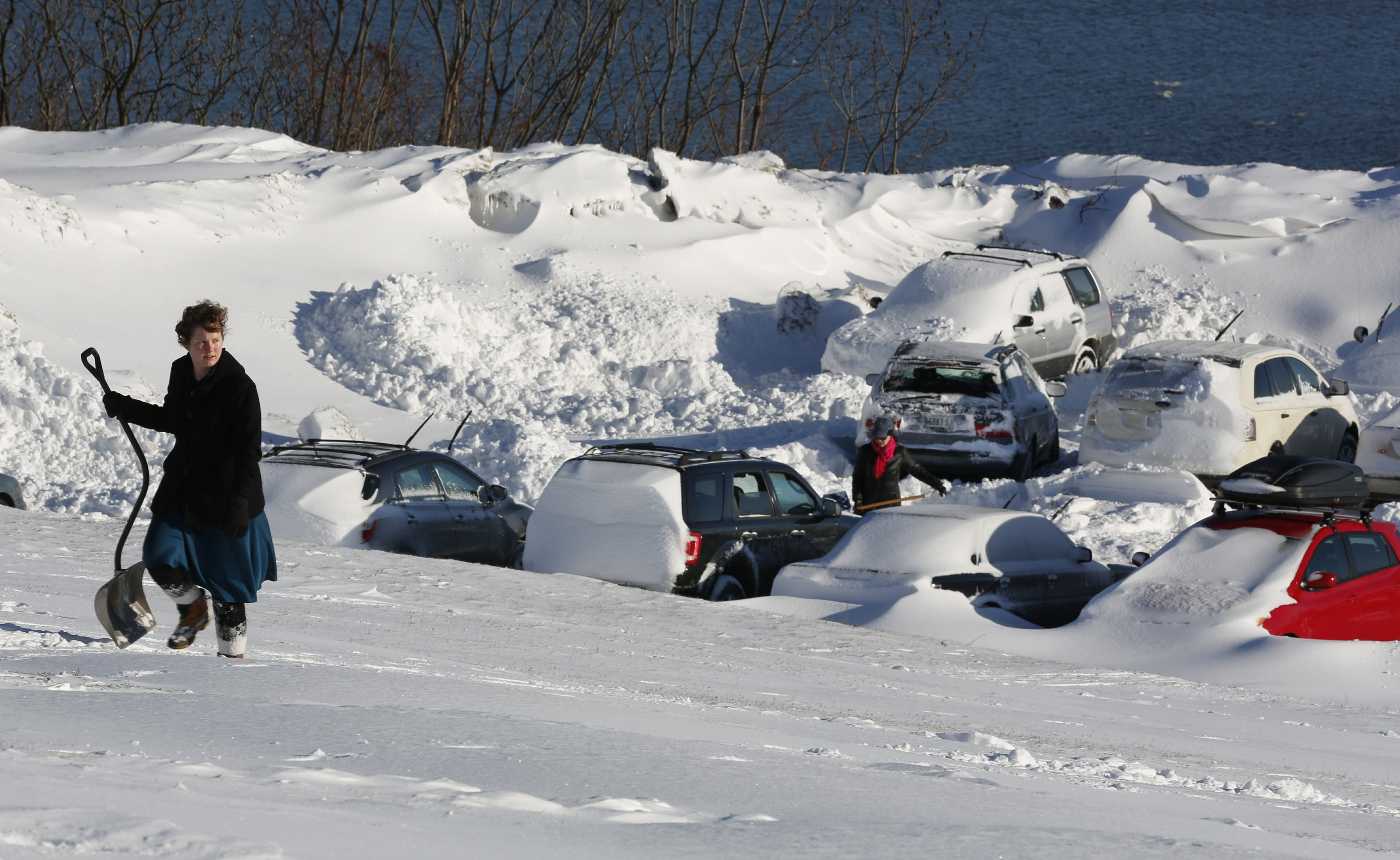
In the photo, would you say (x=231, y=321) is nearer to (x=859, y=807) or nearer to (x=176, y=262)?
(x=176, y=262)

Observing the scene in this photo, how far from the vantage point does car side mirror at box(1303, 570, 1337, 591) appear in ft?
31.8

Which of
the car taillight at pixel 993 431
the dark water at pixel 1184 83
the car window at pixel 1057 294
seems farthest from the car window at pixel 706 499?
the dark water at pixel 1184 83

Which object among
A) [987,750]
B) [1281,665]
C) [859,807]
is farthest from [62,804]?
[1281,665]

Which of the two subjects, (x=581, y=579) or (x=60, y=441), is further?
(x=60, y=441)

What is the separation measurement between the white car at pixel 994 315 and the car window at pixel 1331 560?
1000 centimetres

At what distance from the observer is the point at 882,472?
13758 mm

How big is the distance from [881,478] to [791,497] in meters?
1.63

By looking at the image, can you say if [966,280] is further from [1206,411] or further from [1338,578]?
[1338,578]

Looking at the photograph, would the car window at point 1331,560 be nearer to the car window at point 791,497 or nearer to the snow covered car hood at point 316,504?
the car window at point 791,497

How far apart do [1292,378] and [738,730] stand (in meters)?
12.0

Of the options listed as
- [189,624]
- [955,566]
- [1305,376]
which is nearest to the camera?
[189,624]

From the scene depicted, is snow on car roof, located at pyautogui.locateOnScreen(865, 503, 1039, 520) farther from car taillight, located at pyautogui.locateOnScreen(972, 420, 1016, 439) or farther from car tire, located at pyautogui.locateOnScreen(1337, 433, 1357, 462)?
car tire, located at pyautogui.locateOnScreen(1337, 433, 1357, 462)

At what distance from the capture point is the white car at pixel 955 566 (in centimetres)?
1068

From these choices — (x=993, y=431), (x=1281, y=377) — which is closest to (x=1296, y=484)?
(x=993, y=431)
